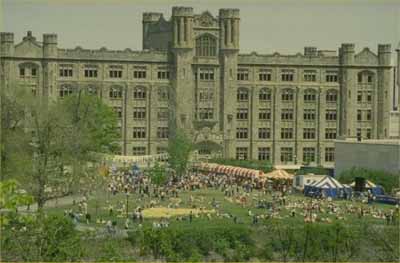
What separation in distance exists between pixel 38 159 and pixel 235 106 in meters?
38.4

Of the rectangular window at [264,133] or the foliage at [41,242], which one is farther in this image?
the rectangular window at [264,133]

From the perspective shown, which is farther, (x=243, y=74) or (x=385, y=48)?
(x=385, y=48)

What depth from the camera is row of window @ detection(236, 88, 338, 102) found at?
82125mm

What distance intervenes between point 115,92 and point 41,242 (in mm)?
50427

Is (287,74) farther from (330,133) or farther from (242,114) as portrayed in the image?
(330,133)

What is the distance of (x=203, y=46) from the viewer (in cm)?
8119

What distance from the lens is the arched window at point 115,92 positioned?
79.6 metres

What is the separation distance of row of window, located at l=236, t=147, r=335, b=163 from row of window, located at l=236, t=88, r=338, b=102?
3860mm

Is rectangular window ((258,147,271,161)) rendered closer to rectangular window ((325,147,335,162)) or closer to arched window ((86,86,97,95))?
rectangular window ((325,147,335,162))

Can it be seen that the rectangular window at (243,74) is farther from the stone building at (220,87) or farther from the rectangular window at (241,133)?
the rectangular window at (241,133)

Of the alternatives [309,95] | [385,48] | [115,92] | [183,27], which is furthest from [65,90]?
[385,48]

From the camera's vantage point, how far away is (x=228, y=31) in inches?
3194

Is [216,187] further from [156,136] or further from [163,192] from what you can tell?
[156,136]

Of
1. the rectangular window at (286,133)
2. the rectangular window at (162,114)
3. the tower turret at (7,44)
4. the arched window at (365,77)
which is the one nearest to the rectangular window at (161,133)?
the rectangular window at (162,114)
